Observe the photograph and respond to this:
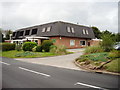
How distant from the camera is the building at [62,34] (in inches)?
1082

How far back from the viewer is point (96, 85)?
5191 millimetres

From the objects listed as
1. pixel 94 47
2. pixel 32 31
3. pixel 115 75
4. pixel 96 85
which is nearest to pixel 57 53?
pixel 94 47

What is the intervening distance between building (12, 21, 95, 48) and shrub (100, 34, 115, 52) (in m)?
13.8

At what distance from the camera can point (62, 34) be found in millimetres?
26984

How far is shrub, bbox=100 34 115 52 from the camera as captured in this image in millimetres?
13197

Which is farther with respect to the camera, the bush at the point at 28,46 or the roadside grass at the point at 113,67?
the bush at the point at 28,46

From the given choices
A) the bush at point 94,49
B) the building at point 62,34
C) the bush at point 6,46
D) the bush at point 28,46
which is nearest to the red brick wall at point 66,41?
the building at point 62,34

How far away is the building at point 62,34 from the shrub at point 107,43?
1384 cm

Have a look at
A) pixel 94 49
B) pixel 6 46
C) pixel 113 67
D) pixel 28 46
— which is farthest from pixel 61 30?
pixel 113 67

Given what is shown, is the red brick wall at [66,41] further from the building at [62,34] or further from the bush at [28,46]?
the bush at [28,46]

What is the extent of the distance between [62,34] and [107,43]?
1465 centimetres

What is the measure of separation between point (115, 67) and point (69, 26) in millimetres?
23176

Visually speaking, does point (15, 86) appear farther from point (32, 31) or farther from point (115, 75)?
point (32, 31)

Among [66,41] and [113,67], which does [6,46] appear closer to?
[66,41]
